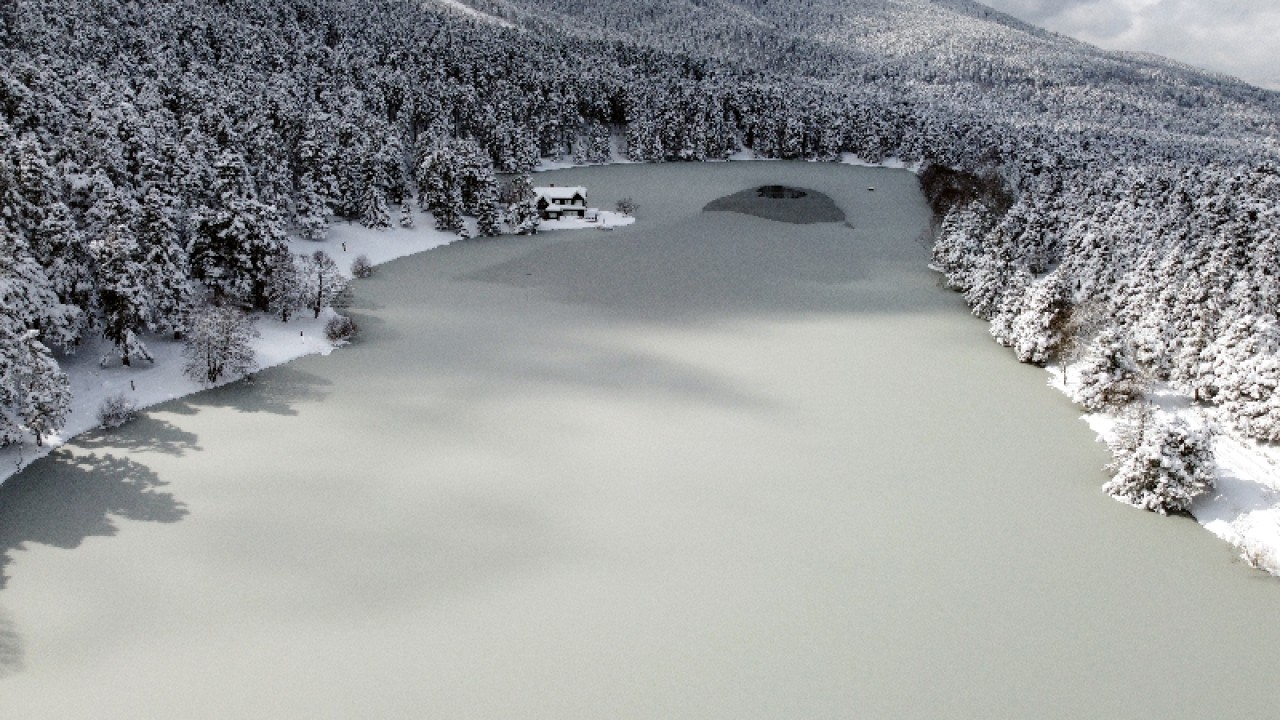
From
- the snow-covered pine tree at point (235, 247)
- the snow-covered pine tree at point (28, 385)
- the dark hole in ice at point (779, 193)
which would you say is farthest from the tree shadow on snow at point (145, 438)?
the dark hole in ice at point (779, 193)

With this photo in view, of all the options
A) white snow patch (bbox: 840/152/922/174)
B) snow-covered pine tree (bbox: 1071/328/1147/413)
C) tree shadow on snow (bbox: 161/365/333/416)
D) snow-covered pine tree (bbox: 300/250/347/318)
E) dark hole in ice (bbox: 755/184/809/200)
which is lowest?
tree shadow on snow (bbox: 161/365/333/416)

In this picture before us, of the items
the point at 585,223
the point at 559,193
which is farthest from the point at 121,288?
the point at 559,193

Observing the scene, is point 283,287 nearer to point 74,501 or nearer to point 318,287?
point 318,287

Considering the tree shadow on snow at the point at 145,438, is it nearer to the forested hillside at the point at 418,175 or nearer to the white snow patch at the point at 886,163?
A: the forested hillside at the point at 418,175

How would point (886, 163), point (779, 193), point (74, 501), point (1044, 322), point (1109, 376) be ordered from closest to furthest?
point (74, 501)
point (1109, 376)
point (1044, 322)
point (779, 193)
point (886, 163)

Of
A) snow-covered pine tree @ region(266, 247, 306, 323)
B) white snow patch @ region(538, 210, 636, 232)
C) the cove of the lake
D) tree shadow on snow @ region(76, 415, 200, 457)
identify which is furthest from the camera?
white snow patch @ region(538, 210, 636, 232)

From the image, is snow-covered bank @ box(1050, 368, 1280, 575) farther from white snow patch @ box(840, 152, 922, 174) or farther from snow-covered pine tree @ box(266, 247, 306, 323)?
white snow patch @ box(840, 152, 922, 174)

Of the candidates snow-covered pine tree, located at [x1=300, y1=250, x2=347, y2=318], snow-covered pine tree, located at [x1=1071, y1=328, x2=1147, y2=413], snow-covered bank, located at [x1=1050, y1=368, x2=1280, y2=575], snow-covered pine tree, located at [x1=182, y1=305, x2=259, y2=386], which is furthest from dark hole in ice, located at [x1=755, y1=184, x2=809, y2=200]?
snow-covered pine tree, located at [x1=182, y1=305, x2=259, y2=386]
